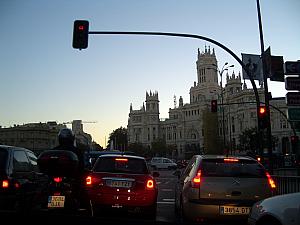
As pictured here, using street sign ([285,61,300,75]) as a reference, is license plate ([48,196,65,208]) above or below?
below

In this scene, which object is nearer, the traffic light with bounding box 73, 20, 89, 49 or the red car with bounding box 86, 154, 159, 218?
the red car with bounding box 86, 154, 159, 218

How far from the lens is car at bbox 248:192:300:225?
15.4 ft

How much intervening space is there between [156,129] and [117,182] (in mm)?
162740

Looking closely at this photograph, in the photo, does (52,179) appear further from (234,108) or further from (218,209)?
(234,108)

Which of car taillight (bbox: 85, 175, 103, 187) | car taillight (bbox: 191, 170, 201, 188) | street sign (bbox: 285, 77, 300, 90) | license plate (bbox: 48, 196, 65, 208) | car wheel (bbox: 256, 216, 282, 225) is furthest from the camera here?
street sign (bbox: 285, 77, 300, 90)

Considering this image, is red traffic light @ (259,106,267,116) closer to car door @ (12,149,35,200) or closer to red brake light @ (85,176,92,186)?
red brake light @ (85,176,92,186)

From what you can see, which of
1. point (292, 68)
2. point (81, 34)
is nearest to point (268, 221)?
point (292, 68)

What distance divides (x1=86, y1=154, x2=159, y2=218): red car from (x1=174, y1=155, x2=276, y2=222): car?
1347 millimetres

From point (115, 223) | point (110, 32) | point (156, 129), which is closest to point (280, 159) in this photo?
point (110, 32)

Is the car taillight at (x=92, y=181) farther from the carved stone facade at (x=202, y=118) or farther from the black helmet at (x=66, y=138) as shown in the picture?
the carved stone facade at (x=202, y=118)

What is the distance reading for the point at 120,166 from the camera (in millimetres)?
9703

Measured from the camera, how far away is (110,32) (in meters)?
15.8

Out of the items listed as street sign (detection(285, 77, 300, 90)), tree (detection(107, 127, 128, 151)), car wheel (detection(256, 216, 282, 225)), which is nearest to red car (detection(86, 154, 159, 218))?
car wheel (detection(256, 216, 282, 225))

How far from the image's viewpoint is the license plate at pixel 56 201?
7.11 metres
